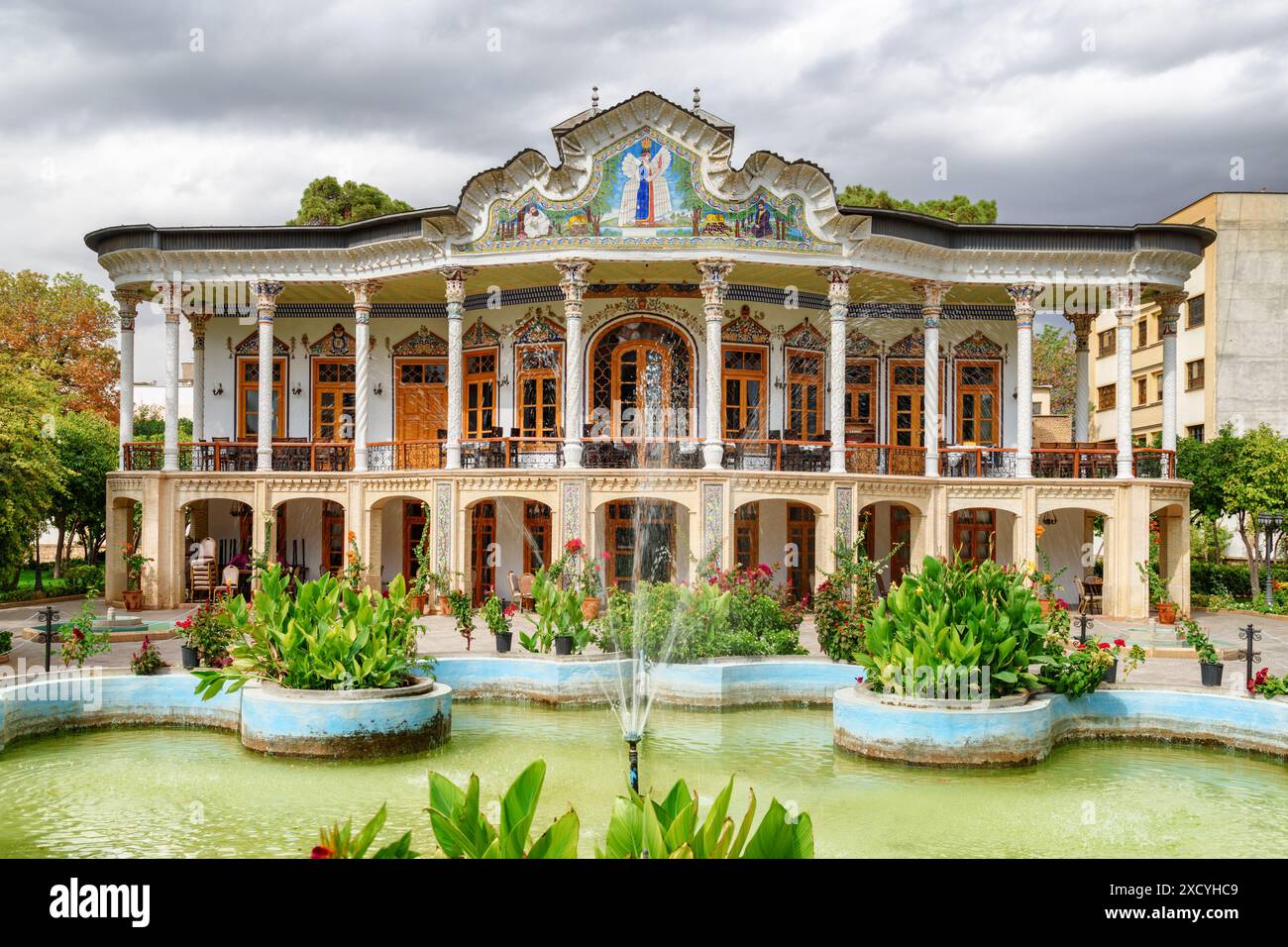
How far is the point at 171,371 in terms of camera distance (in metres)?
22.3

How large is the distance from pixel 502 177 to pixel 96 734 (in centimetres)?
1274

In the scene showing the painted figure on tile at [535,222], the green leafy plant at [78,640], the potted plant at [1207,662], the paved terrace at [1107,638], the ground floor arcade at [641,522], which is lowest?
the paved terrace at [1107,638]

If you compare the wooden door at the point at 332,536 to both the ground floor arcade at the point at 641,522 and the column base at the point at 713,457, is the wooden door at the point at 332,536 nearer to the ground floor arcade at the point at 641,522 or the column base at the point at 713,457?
the ground floor arcade at the point at 641,522

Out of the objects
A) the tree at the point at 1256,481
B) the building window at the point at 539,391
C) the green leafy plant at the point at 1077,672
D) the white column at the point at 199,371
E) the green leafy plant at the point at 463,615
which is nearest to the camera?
the green leafy plant at the point at 1077,672

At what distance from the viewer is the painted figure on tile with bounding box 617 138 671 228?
20.6 meters

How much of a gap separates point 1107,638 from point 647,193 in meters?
11.1

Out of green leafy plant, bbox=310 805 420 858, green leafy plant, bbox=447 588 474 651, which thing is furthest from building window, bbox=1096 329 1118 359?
green leafy plant, bbox=310 805 420 858

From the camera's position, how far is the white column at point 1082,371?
23875mm

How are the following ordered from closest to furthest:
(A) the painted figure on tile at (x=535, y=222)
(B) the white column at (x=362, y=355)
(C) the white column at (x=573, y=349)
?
(C) the white column at (x=573, y=349), (A) the painted figure on tile at (x=535, y=222), (B) the white column at (x=362, y=355)

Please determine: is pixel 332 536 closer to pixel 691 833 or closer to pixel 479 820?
pixel 479 820

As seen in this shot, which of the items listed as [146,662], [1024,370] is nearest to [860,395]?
[1024,370]

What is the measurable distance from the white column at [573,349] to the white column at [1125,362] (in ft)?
34.5

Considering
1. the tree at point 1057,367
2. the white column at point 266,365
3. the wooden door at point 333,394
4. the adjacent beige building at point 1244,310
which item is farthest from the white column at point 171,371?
→ the tree at point 1057,367
